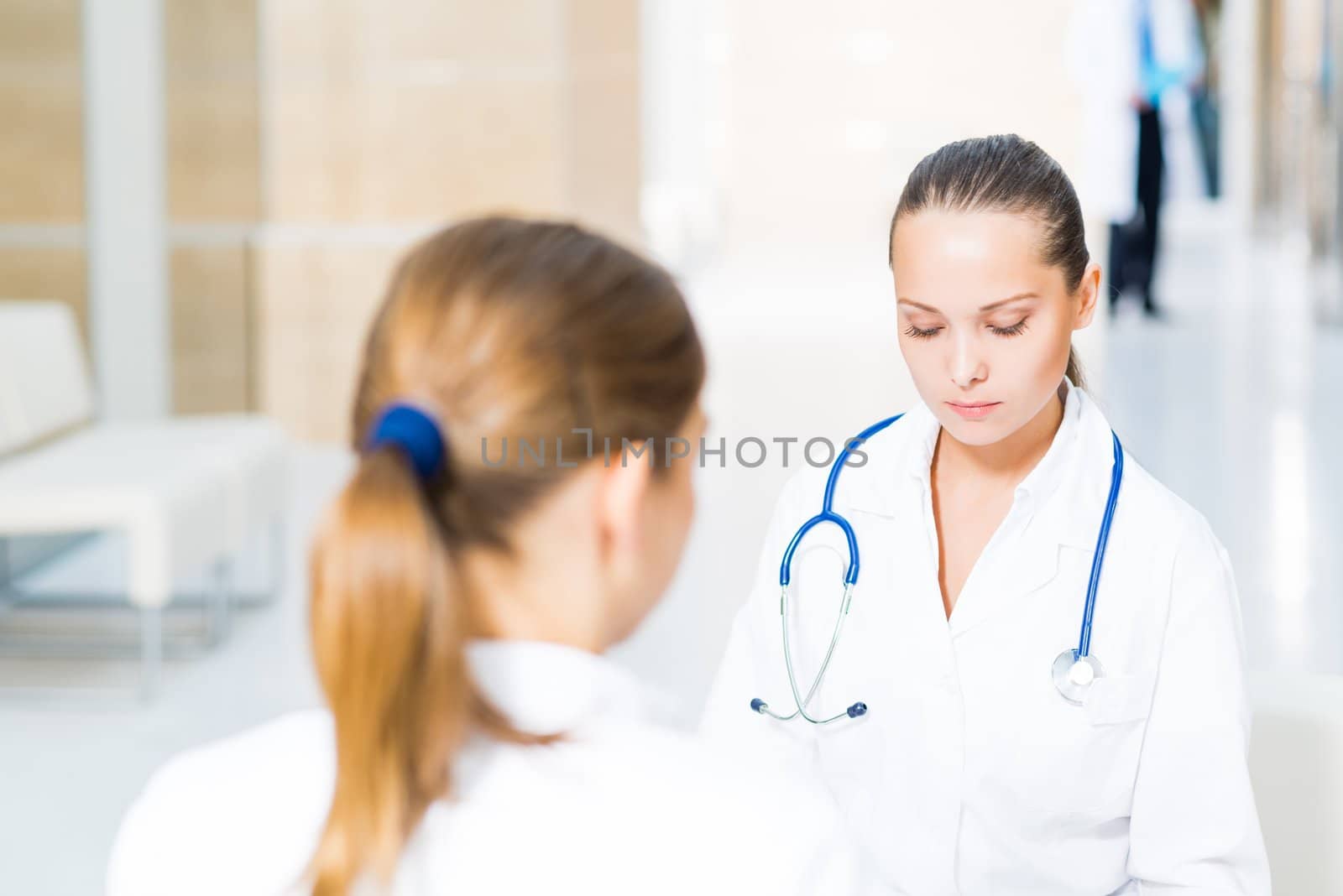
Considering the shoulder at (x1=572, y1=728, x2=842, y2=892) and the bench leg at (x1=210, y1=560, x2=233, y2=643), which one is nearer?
the shoulder at (x1=572, y1=728, x2=842, y2=892)

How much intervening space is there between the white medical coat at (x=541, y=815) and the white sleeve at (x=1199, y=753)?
0.51 metres

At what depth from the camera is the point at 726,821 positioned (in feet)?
2.83

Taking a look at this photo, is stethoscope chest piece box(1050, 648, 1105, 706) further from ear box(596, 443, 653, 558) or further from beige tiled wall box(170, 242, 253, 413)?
beige tiled wall box(170, 242, 253, 413)

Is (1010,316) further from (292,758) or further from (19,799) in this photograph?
Answer: (19,799)

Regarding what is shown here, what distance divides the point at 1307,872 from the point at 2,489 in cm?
292

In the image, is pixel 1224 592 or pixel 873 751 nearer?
pixel 1224 592

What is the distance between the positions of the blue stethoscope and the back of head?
0.54 m

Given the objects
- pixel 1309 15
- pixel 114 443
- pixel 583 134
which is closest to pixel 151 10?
pixel 583 134

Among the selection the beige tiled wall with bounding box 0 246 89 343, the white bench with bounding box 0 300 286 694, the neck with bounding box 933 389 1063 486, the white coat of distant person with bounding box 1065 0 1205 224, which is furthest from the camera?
the white coat of distant person with bounding box 1065 0 1205 224

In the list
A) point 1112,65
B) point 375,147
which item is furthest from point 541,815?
point 1112,65

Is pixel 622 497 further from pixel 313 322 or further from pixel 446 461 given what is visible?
pixel 313 322

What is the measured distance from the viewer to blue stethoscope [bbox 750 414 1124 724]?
1.33m

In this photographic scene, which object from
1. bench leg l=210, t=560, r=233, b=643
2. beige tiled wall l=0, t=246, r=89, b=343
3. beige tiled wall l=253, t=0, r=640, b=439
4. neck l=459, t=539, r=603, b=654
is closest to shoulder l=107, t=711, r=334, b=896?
neck l=459, t=539, r=603, b=654

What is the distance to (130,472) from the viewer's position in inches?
150
